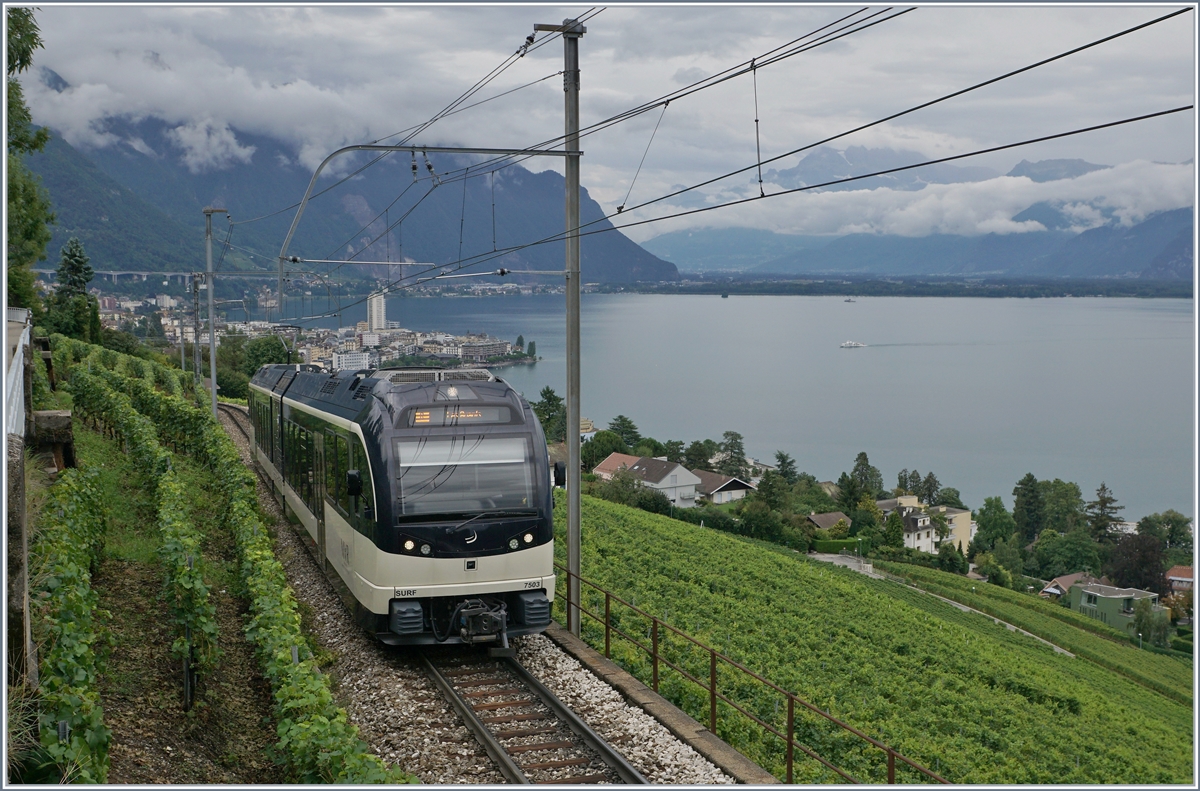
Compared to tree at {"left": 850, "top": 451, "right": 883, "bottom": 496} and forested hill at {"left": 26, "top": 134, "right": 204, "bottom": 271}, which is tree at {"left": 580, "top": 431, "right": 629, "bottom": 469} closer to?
tree at {"left": 850, "top": 451, "right": 883, "bottom": 496}

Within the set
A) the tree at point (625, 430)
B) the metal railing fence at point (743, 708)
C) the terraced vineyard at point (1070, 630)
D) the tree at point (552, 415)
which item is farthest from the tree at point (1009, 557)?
the metal railing fence at point (743, 708)

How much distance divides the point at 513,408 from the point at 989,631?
43.3m

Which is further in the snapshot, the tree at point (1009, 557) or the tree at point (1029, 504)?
the tree at point (1029, 504)

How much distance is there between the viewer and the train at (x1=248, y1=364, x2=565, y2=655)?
10.2 metres

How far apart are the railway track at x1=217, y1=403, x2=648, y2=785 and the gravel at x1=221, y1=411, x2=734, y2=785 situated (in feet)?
0.50

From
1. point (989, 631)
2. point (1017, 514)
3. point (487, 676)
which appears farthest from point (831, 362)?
point (487, 676)

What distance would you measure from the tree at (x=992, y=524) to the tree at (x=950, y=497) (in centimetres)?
518

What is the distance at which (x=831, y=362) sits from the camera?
198500mm

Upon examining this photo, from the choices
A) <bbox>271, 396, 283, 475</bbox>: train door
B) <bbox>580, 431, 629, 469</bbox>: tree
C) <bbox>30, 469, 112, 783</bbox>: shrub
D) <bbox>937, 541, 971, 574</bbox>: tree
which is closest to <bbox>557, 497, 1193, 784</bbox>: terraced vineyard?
<bbox>271, 396, 283, 475</bbox>: train door

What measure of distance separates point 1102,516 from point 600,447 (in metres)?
55.9

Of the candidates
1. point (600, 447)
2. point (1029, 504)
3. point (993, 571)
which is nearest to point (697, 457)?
point (600, 447)

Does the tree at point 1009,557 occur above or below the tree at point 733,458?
below

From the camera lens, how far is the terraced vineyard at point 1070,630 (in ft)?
166

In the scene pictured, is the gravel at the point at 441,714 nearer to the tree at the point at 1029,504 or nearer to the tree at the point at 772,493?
the tree at the point at 772,493
